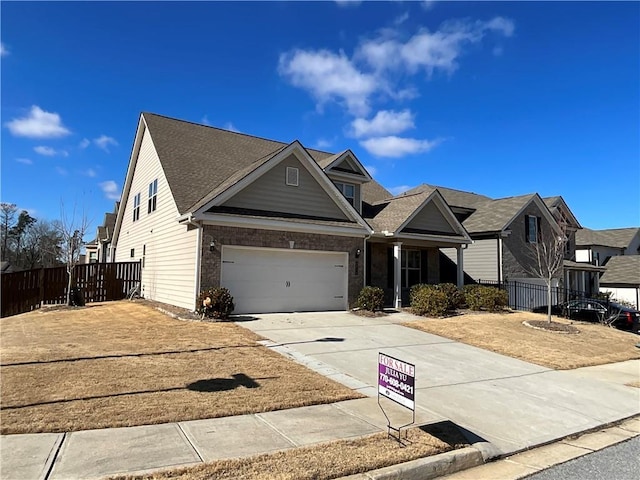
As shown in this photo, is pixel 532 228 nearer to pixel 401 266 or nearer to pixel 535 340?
pixel 401 266

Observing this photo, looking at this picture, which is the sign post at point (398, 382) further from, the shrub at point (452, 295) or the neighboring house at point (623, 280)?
the neighboring house at point (623, 280)

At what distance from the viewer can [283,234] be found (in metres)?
15.8

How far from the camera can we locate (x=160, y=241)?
1850 cm

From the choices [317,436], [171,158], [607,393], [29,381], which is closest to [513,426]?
[317,436]

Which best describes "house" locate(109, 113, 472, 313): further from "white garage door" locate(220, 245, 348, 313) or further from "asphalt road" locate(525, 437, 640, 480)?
"asphalt road" locate(525, 437, 640, 480)

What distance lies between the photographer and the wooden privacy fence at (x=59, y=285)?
17609 mm

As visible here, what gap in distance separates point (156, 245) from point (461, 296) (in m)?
13.4

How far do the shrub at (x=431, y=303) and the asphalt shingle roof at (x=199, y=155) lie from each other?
320 inches

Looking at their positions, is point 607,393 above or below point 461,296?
below

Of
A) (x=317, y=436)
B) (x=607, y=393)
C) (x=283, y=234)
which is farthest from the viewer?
(x=283, y=234)

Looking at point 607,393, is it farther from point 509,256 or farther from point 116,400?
point 509,256

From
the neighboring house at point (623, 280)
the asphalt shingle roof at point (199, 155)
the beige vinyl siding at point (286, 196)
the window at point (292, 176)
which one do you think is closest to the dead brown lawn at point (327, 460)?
the beige vinyl siding at point (286, 196)

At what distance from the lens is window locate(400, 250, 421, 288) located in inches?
845

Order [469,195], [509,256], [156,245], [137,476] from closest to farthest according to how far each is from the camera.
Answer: [137,476] < [156,245] < [509,256] < [469,195]
